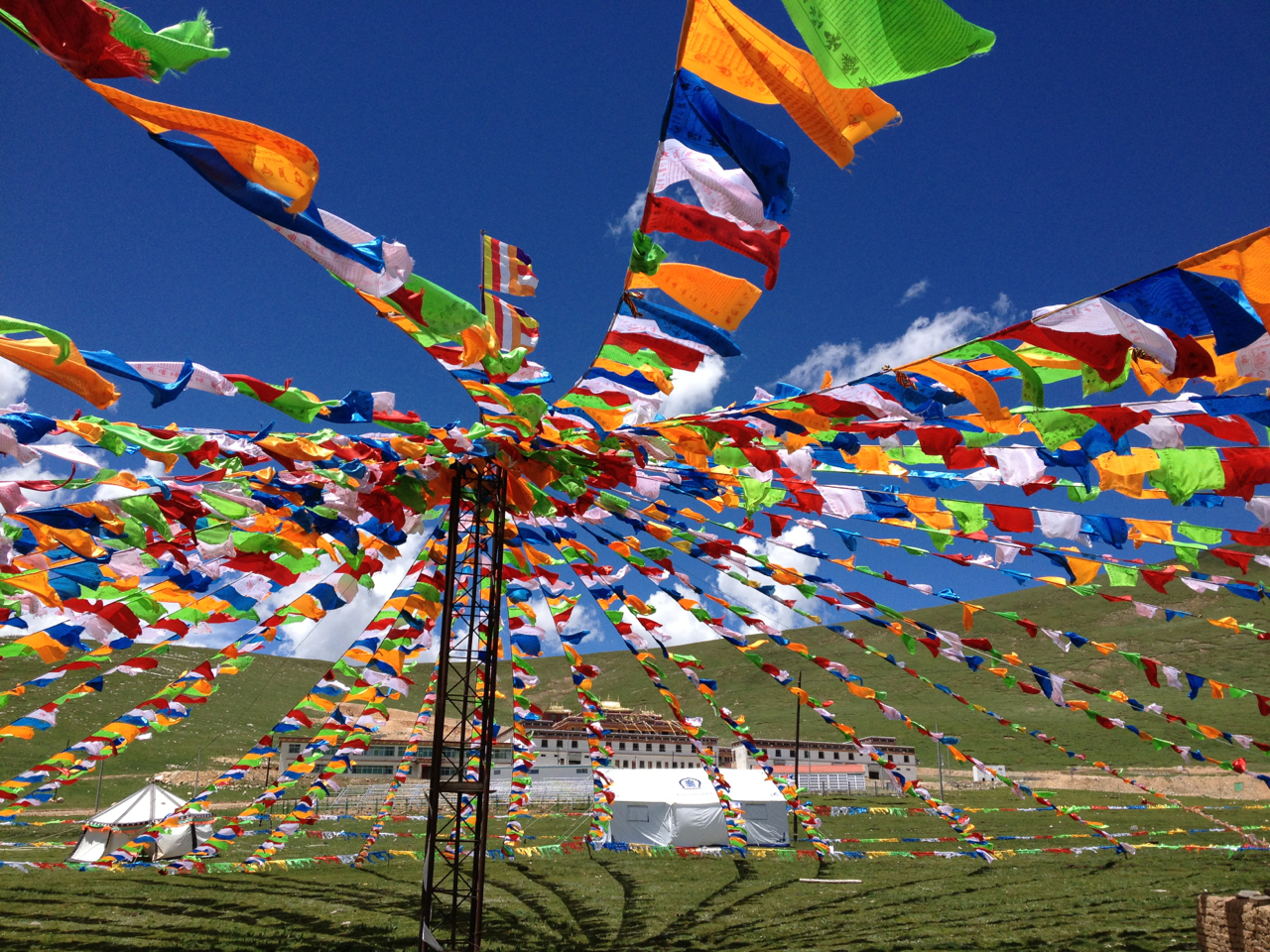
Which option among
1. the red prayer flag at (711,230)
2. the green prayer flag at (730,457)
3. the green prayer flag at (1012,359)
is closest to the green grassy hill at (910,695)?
the green prayer flag at (730,457)

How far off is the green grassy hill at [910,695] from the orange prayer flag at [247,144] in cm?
5424

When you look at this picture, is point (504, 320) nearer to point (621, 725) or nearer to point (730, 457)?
point (730, 457)

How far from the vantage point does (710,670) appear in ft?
387

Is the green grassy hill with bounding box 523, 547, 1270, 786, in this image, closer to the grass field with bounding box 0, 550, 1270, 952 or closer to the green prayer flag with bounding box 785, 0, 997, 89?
the grass field with bounding box 0, 550, 1270, 952

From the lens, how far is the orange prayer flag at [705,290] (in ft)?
17.1

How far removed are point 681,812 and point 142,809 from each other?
14087 millimetres

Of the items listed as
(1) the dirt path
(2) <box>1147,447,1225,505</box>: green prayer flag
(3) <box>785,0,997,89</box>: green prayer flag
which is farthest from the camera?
(1) the dirt path

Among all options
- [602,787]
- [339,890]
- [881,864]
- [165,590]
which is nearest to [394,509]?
[165,590]

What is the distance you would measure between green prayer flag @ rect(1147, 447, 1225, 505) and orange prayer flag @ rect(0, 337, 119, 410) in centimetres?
748

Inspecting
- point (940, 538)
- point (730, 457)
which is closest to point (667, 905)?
point (940, 538)

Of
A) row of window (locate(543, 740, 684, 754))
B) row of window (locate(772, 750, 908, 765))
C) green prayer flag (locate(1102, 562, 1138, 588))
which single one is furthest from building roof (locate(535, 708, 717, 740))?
green prayer flag (locate(1102, 562, 1138, 588))

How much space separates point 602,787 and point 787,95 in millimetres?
15726

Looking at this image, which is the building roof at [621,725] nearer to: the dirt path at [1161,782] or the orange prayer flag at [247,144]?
the dirt path at [1161,782]

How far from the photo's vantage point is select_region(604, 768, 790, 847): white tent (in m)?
22.9
